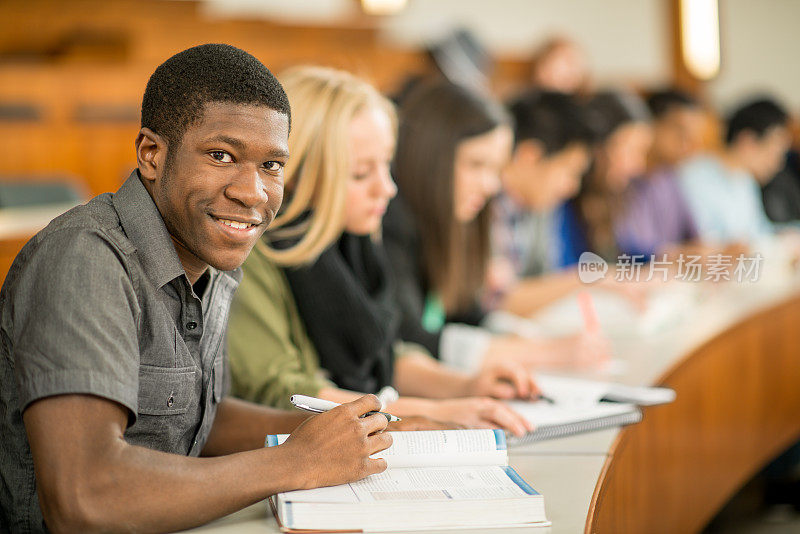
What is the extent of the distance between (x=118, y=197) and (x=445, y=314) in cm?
132

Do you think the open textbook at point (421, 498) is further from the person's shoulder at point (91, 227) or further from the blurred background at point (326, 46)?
the blurred background at point (326, 46)

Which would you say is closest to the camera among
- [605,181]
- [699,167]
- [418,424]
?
[418,424]

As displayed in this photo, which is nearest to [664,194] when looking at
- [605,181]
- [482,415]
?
[605,181]

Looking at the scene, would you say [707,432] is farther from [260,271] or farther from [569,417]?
[260,271]

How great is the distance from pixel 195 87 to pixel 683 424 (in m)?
1.32

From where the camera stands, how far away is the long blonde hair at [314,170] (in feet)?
4.53

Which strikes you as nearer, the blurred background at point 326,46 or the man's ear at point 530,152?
the man's ear at point 530,152

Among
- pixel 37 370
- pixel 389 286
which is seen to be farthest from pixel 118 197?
pixel 389 286

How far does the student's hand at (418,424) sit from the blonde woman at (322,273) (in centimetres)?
15

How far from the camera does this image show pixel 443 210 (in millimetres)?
2016

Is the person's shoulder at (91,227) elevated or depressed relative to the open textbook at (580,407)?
elevated

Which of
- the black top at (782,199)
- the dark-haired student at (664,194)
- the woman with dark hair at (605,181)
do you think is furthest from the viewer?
the black top at (782,199)

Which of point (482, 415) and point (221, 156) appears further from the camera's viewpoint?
point (482, 415)

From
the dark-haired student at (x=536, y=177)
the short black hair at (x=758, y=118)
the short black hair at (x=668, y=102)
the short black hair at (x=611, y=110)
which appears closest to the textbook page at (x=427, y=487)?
the dark-haired student at (x=536, y=177)
